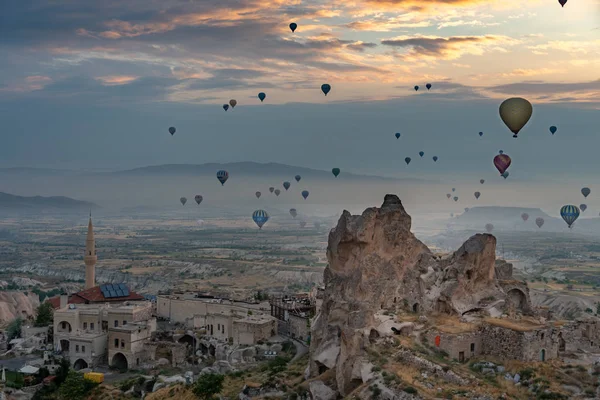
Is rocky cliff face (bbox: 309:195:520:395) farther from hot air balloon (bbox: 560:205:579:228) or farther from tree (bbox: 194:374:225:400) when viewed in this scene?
hot air balloon (bbox: 560:205:579:228)

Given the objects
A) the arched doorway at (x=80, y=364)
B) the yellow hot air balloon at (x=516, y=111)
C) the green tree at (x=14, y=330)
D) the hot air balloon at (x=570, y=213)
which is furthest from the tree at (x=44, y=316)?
the hot air balloon at (x=570, y=213)

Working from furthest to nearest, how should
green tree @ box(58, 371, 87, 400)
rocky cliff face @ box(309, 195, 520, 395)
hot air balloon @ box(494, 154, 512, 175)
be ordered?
1. hot air balloon @ box(494, 154, 512, 175)
2. green tree @ box(58, 371, 87, 400)
3. rocky cliff face @ box(309, 195, 520, 395)

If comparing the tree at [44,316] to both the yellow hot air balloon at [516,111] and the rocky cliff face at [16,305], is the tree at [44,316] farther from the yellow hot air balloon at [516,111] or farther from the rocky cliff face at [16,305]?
the yellow hot air balloon at [516,111]

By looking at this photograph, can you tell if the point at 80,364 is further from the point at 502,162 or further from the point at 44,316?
the point at 502,162

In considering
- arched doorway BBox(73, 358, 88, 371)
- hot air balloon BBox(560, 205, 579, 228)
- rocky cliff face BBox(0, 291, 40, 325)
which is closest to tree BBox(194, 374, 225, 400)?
arched doorway BBox(73, 358, 88, 371)

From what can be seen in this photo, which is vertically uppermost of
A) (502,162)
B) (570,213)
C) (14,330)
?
(502,162)

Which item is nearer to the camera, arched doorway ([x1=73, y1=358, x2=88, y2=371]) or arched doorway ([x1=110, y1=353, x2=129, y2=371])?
arched doorway ([x1=110, y1=353, x2=129, y2=371])

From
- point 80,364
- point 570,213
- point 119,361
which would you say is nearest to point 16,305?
point 80,364
